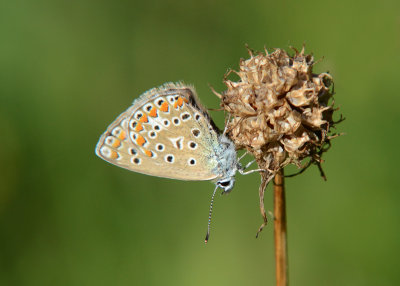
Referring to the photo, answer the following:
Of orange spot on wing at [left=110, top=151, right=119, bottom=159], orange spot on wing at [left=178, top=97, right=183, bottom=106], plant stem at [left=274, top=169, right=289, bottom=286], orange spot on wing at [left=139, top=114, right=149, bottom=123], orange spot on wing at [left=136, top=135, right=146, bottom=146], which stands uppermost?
orange spot on wing at [left=178, top=97, right=183, bottom=106]

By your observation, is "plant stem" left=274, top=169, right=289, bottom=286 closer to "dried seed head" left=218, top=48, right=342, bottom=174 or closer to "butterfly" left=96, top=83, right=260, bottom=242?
"dried seed head" left=218, top=48, right=342, bottom=174

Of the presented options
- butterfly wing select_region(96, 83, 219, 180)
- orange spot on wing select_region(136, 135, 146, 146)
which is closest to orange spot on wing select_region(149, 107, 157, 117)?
butterfly wing select_region(96, 83, 219, 180)

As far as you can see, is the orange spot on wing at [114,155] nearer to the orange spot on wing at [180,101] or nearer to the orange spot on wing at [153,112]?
the orange spot on wing at [153,112]

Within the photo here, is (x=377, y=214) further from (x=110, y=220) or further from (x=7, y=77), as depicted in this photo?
(x=7, y=77)

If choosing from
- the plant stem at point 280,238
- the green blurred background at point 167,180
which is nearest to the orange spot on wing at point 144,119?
the plant stem at point 280,238

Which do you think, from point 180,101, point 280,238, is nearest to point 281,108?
point 280,238
